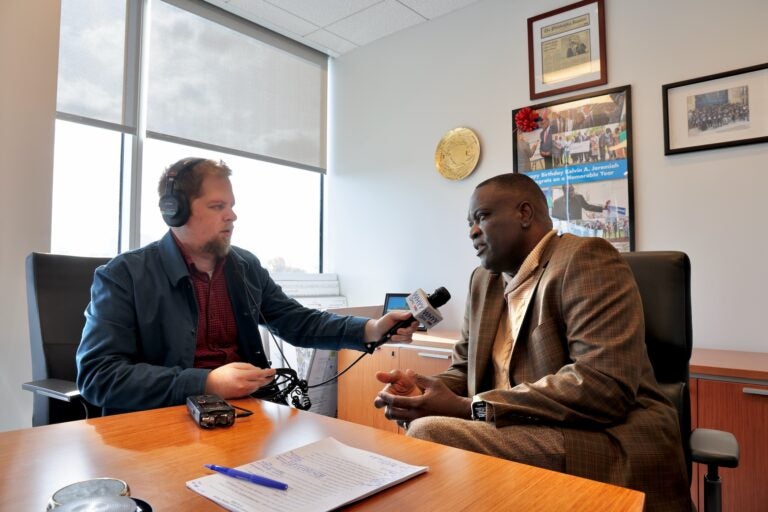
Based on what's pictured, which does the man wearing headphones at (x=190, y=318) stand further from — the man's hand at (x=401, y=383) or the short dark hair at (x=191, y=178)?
the man's hand at (x=401, y=383)

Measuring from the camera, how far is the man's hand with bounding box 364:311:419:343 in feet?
5.28

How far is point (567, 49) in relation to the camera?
2883mm

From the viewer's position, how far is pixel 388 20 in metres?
3.55

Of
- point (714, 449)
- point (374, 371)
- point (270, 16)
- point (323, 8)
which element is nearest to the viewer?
point (714, 449)

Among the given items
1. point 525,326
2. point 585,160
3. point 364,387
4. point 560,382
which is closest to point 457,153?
point 585,160

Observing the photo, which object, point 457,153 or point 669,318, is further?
point 457,153

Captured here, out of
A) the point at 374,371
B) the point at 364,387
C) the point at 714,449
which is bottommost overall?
the point at 364,387

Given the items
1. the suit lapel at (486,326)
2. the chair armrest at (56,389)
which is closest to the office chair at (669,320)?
the suit lapel at (486,326)

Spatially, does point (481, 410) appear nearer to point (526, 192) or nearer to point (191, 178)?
point (526, 192)

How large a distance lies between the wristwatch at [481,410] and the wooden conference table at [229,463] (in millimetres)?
314

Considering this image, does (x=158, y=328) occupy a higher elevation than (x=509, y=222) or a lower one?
lower

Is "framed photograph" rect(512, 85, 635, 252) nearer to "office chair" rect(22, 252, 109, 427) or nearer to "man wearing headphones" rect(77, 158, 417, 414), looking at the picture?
"man wearing headphones" rect(77, 158, 417, 414)

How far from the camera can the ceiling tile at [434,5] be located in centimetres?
330

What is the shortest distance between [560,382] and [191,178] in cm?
127
